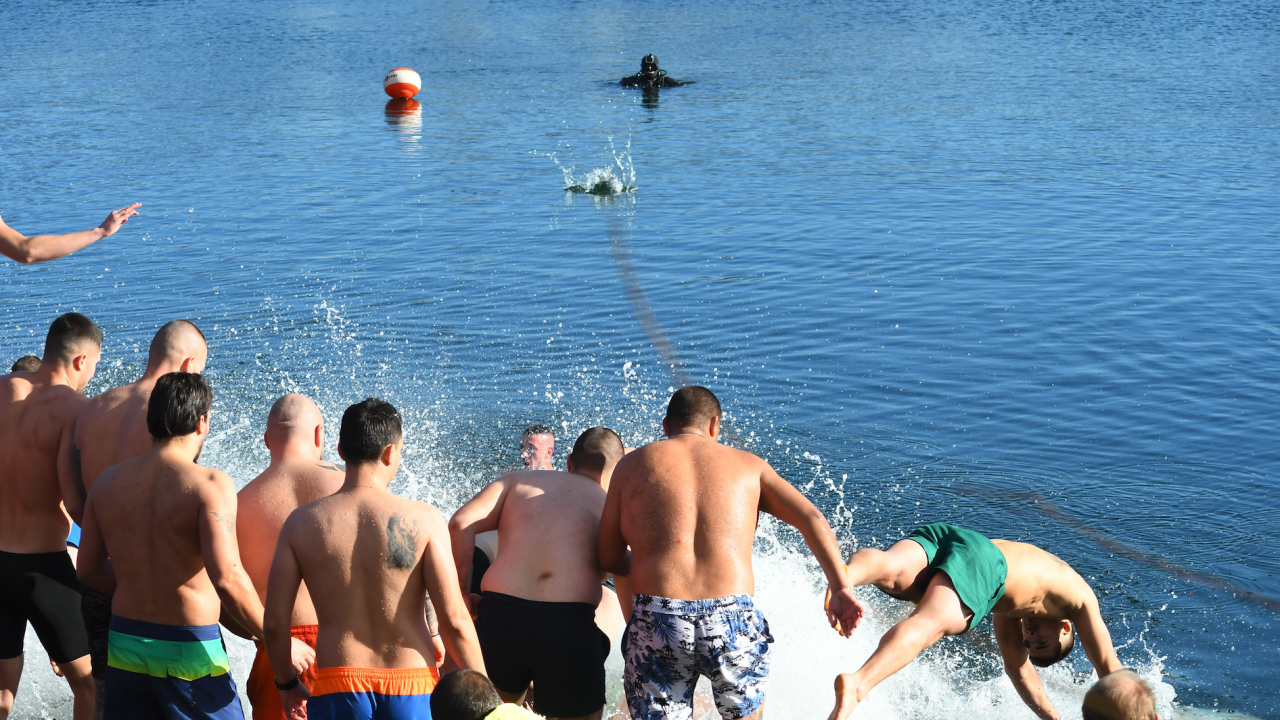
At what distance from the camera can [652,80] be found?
113ft

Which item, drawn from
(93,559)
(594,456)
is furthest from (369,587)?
(594,456)

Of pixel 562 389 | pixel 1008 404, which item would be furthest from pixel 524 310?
pixel 1008 404

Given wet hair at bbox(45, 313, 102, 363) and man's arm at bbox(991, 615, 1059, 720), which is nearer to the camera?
wet hair at bbox(45, 313, 102, 363)

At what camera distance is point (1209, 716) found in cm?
731

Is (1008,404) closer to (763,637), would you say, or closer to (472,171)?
(763,637)

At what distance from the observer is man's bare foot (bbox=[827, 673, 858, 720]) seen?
15.5 feet

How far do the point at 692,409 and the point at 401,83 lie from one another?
29590 millimetres

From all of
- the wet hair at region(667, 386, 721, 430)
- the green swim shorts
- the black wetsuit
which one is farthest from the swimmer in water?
the wet hair at region(667, 386, 721, 430)

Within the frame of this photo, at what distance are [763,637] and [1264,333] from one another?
35.7 feet

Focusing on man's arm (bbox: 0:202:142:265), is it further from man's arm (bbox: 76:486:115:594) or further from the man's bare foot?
the man's bare foot

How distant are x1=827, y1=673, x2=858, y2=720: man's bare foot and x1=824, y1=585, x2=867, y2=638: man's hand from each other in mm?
204

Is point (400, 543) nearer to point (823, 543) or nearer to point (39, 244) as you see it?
point (823, 543)

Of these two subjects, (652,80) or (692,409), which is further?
(652,80)

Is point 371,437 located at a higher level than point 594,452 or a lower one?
higher
